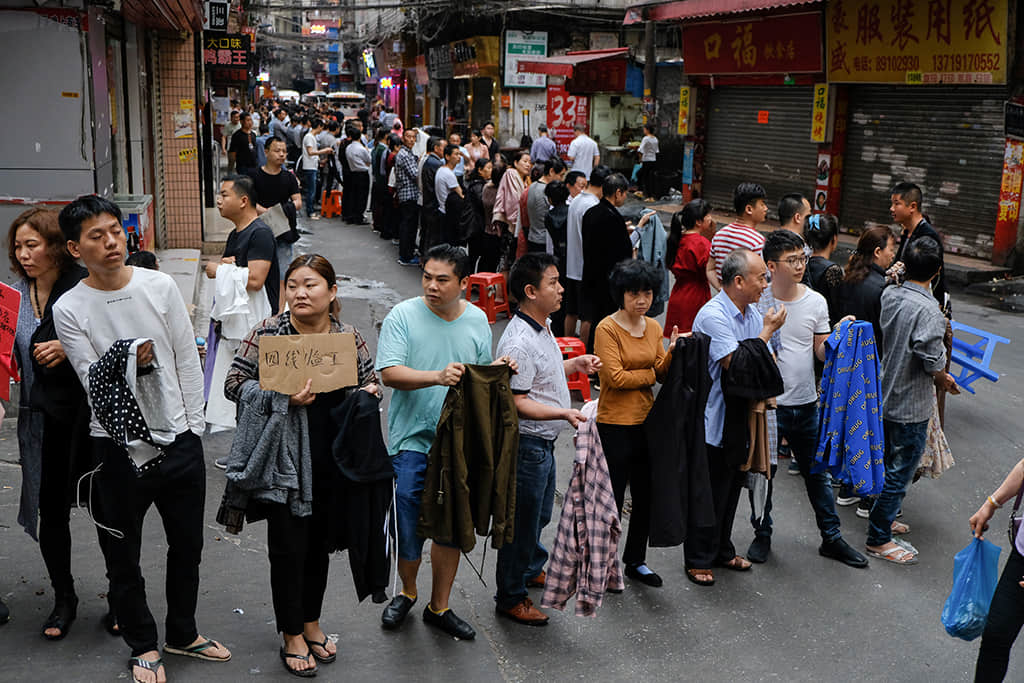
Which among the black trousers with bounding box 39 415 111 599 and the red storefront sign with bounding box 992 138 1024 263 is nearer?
the black trousers with bounding box 39 415 111 599

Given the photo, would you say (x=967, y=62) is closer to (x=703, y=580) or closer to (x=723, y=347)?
(x=723, y=347)

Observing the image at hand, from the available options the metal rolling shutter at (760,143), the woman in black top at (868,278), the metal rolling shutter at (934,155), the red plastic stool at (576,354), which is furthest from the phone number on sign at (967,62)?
the woman in black top at (868,278)

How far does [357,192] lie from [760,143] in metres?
7.45

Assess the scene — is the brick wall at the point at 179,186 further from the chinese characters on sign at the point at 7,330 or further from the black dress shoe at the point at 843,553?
the black dress shoe at the point at 843,553

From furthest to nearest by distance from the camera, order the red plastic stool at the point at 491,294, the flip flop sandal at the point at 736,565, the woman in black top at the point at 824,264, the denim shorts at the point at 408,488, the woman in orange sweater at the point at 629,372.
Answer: the red plastic stool at the point at 491,294 → the woman in black top at the point at 824,264 → the flip flop sandal at the point at 736,565 → the woman in orange sweater at the point at 629,372 → the denim shorts at the point at 408,488

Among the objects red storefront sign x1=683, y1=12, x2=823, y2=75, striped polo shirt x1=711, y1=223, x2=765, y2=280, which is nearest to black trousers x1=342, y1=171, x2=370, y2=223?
red storefront sign x1=683, y1=12, x2=823, y2=75

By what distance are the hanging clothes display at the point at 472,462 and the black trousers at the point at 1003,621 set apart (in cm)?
184

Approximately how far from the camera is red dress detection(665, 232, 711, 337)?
7012 mm

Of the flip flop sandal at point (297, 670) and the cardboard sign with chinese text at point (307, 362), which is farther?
the flip flop sandal at point (297, 670)

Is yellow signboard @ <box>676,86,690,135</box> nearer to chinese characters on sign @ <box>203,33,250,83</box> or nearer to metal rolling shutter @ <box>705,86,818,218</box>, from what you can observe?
metal rolling shutter @ <box>705,86,818,218</box>

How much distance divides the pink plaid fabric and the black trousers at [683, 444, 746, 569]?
2.26 ft

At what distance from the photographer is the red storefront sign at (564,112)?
989 inches

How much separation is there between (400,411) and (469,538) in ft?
2.01

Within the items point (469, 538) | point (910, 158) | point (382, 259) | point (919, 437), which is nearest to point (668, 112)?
point (910, 158)
